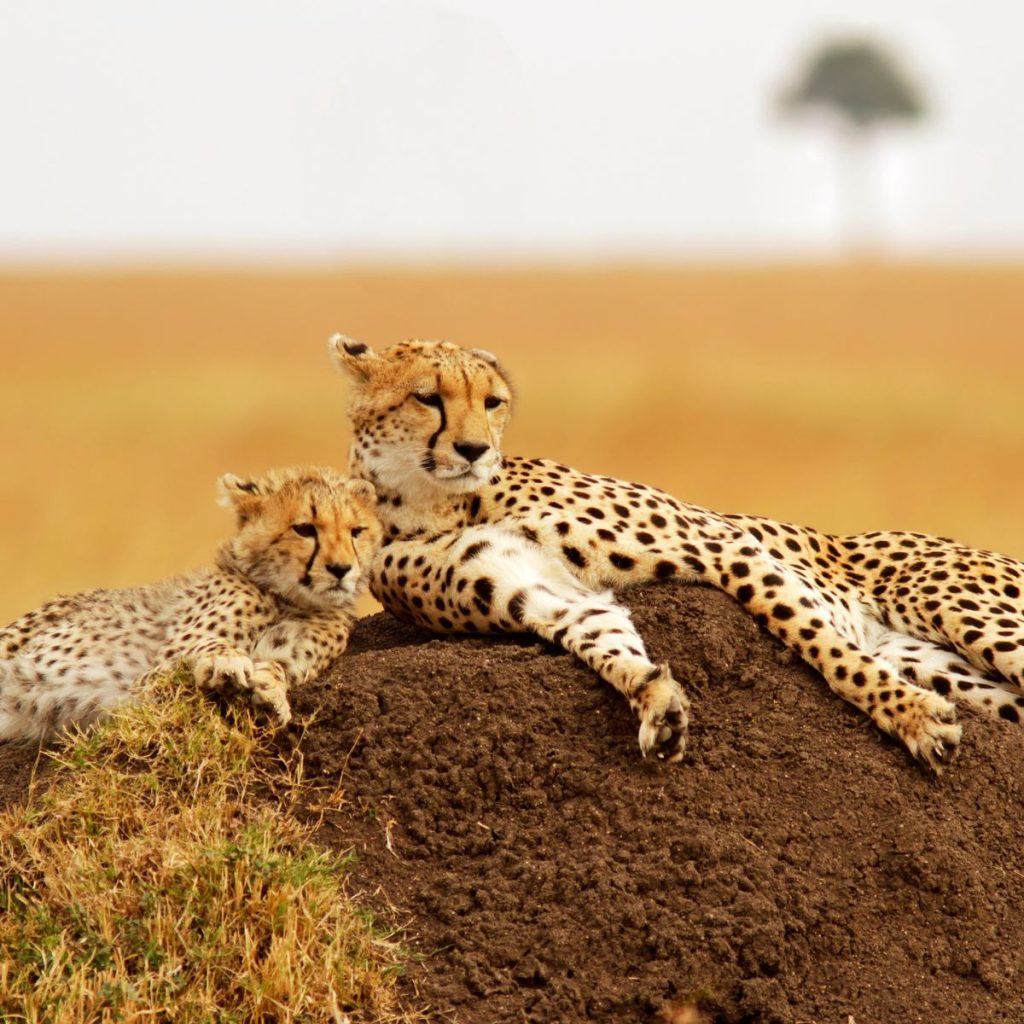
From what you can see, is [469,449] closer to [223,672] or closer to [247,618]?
[247,618]

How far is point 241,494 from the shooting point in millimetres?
4668

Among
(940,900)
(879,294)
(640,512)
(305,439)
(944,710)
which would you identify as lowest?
(879,294)

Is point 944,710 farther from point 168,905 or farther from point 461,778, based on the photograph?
point 168,905

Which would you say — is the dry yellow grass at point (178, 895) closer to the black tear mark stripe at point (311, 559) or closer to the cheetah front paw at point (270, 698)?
the cheetah front paw at point (270, 698)

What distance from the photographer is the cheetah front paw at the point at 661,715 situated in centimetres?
414

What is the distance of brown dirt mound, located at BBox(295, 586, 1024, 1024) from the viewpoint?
12.7ft

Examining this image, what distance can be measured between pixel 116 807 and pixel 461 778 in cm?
80

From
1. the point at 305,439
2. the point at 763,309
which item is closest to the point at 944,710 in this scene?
the point at 305,439

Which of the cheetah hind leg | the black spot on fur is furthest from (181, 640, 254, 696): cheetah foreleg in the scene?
the cheetah hind leg

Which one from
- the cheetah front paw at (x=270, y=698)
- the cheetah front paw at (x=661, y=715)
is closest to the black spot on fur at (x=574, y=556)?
the cheetah front paw at (x=661, y=715)

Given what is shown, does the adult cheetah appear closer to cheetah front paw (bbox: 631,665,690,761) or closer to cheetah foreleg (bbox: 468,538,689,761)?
cheetah foreleg (bbox: 468,538,689,761)

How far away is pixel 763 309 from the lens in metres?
31.9

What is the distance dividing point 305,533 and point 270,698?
0.49 m

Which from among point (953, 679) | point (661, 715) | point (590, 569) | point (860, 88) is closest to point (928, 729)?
point (953, 679)
